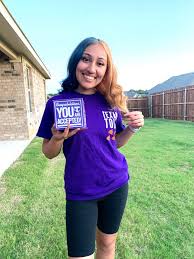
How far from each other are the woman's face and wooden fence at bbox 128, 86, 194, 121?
1637 cm

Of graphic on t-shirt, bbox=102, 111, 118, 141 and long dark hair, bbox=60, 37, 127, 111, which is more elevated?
long dark hair, bbox=60, 37, 127, 111

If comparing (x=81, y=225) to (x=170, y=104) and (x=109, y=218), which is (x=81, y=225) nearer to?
(x=109, y=218)

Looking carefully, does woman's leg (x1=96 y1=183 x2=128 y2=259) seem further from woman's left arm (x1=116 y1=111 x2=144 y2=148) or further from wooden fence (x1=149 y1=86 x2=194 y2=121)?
wooden fence (x1=149 y1=86 x2=194 y2=121)

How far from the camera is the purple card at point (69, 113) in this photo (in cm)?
146

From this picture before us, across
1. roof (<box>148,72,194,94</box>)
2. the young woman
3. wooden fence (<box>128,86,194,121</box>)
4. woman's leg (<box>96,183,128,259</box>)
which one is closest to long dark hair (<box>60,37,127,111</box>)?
the young woman

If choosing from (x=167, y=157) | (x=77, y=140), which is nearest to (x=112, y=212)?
(x=77, y=140)

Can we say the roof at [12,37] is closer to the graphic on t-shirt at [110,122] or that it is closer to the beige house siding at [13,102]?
the beige house siding at [13,102]

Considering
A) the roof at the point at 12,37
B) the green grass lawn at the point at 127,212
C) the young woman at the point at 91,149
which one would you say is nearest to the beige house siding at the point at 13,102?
the roof at the point at 12,37

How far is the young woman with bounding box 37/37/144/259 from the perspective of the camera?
1582mm

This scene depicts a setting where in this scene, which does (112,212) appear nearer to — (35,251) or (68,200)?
(68,200)

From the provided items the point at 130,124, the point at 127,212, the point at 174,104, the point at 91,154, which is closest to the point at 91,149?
the point at 91,154

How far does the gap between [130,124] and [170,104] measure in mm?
19340

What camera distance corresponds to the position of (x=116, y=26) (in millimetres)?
19109

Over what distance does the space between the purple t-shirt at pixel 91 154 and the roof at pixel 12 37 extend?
391 centimetres
